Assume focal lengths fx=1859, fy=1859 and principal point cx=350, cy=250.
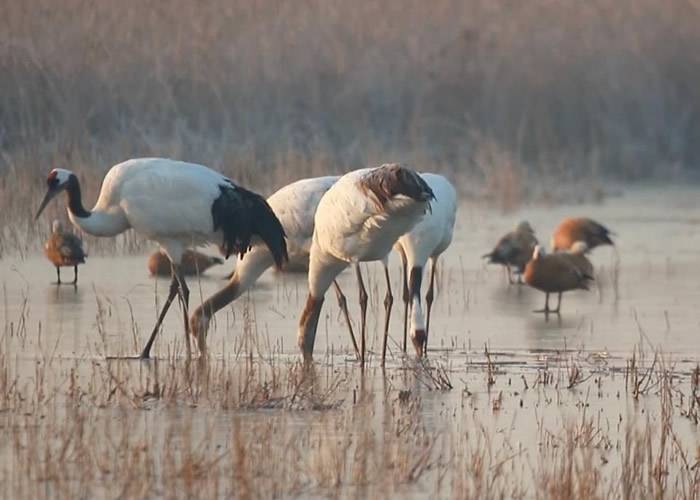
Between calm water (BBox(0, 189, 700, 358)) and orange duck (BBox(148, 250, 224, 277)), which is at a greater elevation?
orange duck (BBox(148, 250, 224, 277))

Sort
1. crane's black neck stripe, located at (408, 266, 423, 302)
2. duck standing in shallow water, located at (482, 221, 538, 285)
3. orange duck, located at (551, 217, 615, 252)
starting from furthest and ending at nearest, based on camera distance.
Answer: orange duck, located at (551, 217, 615, 252) → duck standing in shallow water, located at (482, 221, 538, 285) → crane's black neck stripe, located at (408, 266, 423, 302)

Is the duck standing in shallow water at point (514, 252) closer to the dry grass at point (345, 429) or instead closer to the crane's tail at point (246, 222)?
the crane's tail at point (246, 222)

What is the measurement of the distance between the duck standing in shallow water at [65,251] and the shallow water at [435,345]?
0.67ft

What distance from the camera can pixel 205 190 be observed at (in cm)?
1087

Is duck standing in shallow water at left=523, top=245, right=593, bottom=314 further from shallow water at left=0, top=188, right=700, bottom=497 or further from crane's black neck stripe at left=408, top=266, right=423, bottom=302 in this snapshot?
crane's black neck stripe at left=408, top=266, right=423, bottom=302

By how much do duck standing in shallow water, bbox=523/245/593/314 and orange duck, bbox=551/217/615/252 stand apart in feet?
9.17

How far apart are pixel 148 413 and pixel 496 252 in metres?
6.69

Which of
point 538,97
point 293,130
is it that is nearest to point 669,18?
point 538,97

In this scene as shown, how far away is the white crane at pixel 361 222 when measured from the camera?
921 cm

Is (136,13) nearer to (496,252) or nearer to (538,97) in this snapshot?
(538,97)

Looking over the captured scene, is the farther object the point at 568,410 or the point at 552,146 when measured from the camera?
the point at 552,146

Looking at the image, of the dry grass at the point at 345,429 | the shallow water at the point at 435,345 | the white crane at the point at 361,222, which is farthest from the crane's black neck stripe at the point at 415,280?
the dry grass at the point at 345,429

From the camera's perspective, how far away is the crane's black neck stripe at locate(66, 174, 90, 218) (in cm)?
1107

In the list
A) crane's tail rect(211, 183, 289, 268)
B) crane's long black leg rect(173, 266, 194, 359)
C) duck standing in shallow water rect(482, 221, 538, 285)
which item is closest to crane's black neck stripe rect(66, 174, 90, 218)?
crane's long black leg rect(173, 266, 194, 359)
